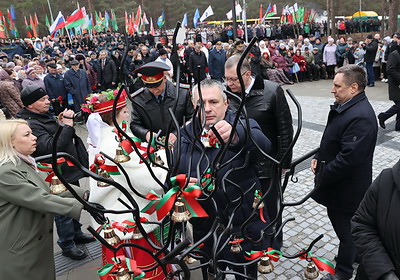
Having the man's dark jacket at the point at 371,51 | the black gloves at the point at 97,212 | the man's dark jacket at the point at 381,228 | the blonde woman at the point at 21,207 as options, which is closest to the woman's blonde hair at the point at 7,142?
the blonde woman at the point at 21,207

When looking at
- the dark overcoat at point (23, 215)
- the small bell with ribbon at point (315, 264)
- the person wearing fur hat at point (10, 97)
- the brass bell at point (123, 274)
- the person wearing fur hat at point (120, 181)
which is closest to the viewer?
the brass bell at point (123, 274)

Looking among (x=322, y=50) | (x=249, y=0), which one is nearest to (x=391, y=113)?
(x=322, y=50)

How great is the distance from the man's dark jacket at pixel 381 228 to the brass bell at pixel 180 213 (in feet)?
4.01

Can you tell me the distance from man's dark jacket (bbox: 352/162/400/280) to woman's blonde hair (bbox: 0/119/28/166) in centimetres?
226

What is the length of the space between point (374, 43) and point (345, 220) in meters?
11.2

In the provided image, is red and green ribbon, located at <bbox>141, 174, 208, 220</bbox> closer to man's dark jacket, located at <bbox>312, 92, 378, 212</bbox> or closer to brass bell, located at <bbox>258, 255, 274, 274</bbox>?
brass bell, located at <bbox>258, 255, 274, 274</bbox>

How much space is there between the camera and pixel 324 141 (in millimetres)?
2928

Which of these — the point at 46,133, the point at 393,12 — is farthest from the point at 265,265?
the point at 393,12

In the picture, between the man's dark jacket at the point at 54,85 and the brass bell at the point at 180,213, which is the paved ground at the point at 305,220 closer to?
the brass bell at the point at 180,213

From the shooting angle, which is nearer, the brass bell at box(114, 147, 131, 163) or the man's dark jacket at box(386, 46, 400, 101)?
the brass bell at box(114, 147, 131, 163)

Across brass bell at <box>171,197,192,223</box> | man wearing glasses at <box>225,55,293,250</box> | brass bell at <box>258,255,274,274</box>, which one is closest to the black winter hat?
man wearing glasses at <box>225,55,293,250</box>

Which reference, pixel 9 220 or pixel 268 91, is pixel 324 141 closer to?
pixel 268 91

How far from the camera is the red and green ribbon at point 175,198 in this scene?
3.38 ft

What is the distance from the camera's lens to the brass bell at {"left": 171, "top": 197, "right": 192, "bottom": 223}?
1051mm
